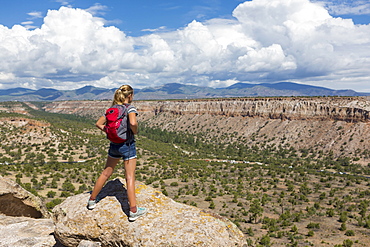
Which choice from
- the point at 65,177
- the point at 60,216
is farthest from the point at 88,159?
the point at 60,216

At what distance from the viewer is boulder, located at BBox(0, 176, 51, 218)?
29.2 ft

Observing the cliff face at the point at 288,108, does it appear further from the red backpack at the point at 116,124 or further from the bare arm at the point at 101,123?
the bare arm at the point at 101,123

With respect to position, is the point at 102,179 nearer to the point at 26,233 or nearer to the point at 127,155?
the point at 127,155

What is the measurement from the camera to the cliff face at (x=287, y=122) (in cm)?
→ 7981

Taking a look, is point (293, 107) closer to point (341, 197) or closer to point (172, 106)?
point (341, 197)

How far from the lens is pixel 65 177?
4219 cm

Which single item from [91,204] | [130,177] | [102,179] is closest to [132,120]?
[130,177]

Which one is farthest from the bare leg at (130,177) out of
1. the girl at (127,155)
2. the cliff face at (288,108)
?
the cliff face at (288,108)

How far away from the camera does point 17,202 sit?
914 centimetres

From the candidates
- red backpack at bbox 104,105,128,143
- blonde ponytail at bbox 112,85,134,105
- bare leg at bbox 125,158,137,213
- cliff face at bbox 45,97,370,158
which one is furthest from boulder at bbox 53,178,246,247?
cliff face at bbox 45,97,370,158

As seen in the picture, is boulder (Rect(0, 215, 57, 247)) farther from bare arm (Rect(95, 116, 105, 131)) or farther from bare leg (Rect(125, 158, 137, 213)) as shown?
bare arm (Rect(95, 116, 105, 131))

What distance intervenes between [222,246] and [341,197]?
4232cm

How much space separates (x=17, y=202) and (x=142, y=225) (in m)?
5.79

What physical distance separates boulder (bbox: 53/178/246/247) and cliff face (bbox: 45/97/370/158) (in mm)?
79332
